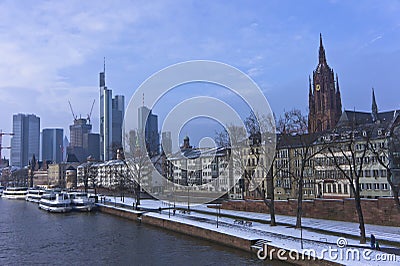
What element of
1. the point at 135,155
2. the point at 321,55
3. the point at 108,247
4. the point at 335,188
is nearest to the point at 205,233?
the point at 108,247

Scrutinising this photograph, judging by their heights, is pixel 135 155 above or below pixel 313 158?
above

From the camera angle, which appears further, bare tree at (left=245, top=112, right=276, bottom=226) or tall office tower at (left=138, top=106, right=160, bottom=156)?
tall office tower at (left=138, top=106, right=160, bottom=156)

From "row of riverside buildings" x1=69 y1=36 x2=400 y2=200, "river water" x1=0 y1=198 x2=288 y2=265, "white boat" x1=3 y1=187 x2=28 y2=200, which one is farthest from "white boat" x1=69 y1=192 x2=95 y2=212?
"white boat" x1=3 y1=187 x2=28 y2=200

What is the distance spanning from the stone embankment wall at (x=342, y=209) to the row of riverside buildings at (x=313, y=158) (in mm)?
3253

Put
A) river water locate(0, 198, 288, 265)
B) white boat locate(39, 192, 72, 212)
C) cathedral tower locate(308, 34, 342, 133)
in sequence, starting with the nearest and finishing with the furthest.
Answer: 1. river water locate(0, 198, 288, 265)
2. white boat locate(39, 192, 72, 212)
3. cathedral tower locate(308, 34, 342, 133)

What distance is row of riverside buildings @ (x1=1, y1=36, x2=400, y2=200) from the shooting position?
43.2m

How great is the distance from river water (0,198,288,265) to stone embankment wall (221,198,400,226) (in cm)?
1440

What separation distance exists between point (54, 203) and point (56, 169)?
392 ft

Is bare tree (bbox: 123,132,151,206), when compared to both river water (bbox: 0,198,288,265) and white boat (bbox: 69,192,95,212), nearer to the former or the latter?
white boat (bbox: 69,192,95,212)

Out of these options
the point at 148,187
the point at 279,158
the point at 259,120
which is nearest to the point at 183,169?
the point at 148,187

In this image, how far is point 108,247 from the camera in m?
38.0

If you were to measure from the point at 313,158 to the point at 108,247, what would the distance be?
130 ft

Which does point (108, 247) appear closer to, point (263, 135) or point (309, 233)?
point (309, 233)

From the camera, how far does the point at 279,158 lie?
3187 inches
